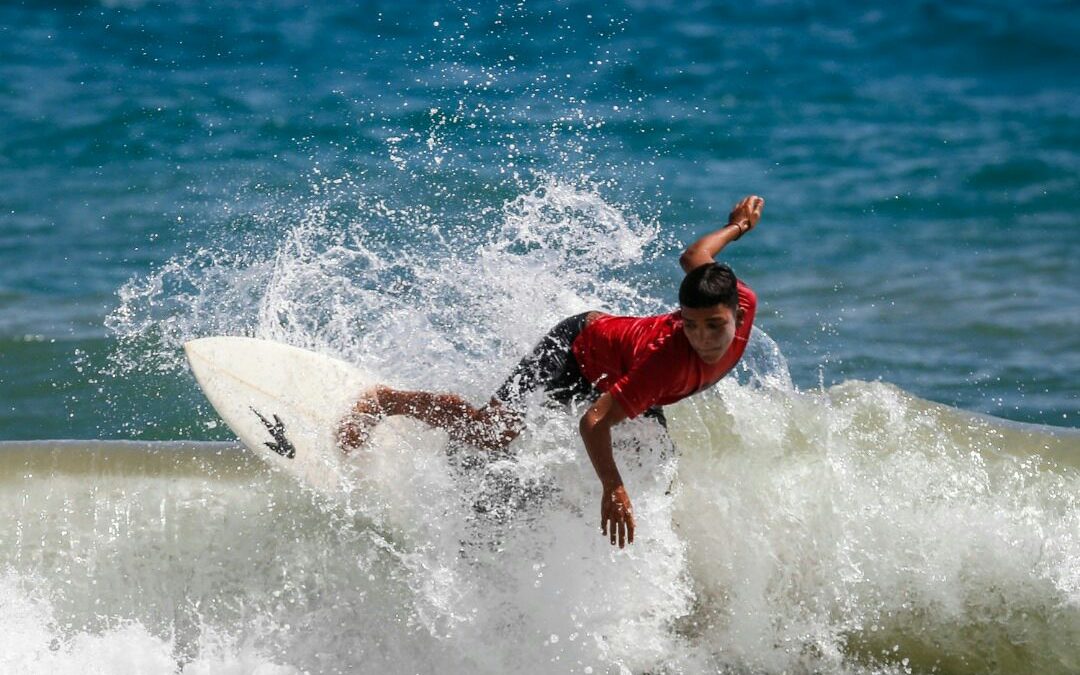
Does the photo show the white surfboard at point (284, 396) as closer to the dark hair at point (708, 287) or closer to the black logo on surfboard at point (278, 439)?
the black logo on surfboard at point (278, 439)

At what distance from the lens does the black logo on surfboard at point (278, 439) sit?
5348 mm

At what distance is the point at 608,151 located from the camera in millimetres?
11086

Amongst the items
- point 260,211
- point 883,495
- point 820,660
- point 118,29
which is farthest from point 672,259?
point 118,29

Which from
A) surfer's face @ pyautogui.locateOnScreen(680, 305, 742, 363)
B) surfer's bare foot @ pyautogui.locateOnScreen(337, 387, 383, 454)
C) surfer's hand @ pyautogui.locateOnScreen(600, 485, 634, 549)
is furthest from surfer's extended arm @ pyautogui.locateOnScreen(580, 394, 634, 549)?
surfer's bare foot @ pyautogui.locateOnScreen(337, 387, 383, 454)

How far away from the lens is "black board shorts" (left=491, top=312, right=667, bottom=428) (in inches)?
181

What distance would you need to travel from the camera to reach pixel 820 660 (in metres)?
4.64

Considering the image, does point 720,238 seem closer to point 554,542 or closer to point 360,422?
point 554,542

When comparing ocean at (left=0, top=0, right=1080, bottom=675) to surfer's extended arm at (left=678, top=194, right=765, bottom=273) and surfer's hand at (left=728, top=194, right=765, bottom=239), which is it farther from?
surfer's hand at (left=728, top=194, right=765, bottom=239)

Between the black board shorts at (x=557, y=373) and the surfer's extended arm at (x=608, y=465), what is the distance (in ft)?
2.08

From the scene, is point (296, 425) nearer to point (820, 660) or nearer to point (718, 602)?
point (718, 602)

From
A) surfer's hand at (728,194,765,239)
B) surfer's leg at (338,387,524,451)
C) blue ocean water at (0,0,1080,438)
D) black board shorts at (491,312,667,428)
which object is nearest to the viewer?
surfer's hand at (728,194,765,239)

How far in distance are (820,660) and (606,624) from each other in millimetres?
823

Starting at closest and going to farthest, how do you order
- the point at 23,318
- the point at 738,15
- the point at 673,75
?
the point at 23,318, the point at 673,75, the point at 738,15

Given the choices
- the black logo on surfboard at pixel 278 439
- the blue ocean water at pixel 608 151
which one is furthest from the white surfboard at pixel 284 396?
the blue ocean water at pixel 608 151
